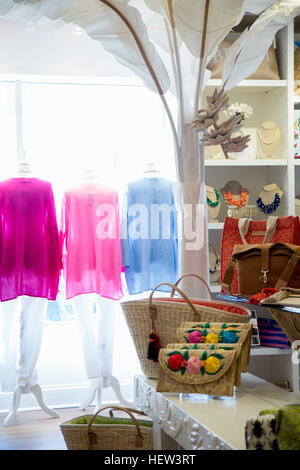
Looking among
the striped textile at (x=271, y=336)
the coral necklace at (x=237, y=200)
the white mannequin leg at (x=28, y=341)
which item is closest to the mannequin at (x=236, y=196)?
the coral necklace at (x=237, y=200)

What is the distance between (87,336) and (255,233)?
1.47 meters

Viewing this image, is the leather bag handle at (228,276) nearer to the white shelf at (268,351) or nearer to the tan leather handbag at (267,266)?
the tan leather handbag at (267,266)

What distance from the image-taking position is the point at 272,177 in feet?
13.0

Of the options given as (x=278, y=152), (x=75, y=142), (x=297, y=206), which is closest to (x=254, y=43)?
(x=278, y=152)

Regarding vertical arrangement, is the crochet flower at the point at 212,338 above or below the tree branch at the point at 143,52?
below

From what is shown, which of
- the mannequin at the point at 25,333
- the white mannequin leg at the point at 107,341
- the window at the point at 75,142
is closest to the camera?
the mannequin at the point at 25,333

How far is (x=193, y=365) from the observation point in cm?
160

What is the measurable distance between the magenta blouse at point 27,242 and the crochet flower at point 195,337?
6.80 feet

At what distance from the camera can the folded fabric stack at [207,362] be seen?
5.20ft

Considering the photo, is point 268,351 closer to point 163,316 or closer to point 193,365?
point 163,316

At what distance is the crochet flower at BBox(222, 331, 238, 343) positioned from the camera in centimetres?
167

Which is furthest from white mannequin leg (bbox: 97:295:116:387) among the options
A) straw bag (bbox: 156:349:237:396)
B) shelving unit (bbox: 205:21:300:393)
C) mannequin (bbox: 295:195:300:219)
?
straw bag (bbox: 156:349:237:396)

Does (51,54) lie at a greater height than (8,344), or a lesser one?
greater

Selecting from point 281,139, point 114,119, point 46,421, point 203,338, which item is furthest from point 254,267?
point 114,119
